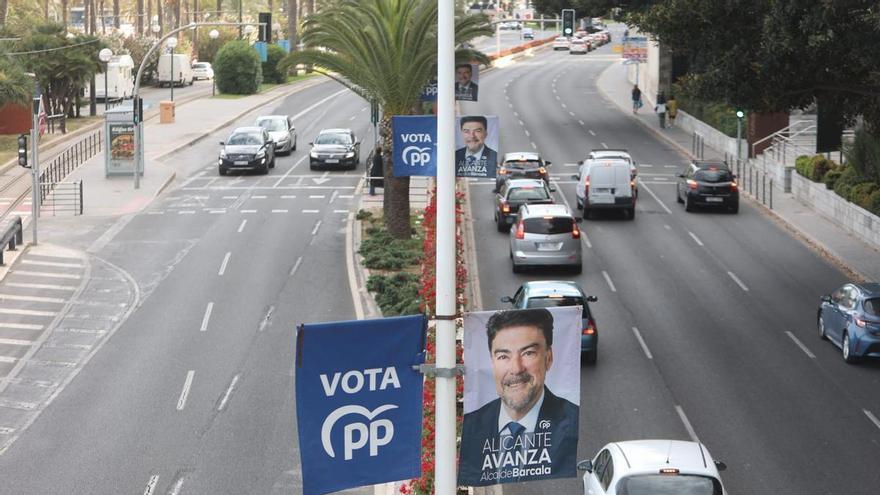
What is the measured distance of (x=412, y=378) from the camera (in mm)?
9555

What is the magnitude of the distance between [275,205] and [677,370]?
77.0 ft

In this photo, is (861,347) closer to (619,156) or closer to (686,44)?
(686,44)

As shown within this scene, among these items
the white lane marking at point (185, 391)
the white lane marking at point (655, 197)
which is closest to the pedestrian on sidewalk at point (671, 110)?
the white lane marking at point (655, 197)

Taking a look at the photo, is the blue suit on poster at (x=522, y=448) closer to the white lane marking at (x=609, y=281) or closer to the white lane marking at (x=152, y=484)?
the white lane marking at (x=152, y=484)

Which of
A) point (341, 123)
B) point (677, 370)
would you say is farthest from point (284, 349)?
point (341, 123)

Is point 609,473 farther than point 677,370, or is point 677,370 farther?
point 677,370

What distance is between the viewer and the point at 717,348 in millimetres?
28797

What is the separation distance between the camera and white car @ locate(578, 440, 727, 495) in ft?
50.8

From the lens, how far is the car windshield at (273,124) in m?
62.4

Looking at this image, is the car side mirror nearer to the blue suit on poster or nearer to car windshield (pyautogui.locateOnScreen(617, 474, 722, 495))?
car windshield (pyautogui.locateOnScreen(617, 474, 722, 495))

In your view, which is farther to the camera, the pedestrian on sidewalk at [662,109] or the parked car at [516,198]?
the pedestrian on sidewalk at [662,109]

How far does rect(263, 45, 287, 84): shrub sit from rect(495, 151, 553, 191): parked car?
5024 cm

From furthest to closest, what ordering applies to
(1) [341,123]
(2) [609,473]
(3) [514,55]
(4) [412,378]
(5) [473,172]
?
1. (3) [514,55]
2. (1) [341,123]
3. (5) [473,172]
4. (2) [609,473]
5. (4) [412,378]

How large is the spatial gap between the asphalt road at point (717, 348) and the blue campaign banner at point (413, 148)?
449 centimetres
